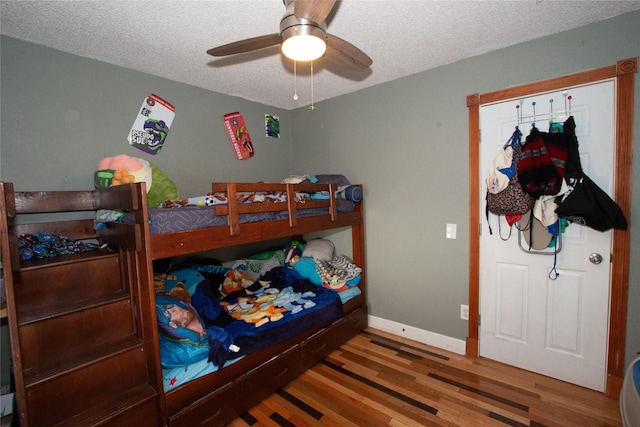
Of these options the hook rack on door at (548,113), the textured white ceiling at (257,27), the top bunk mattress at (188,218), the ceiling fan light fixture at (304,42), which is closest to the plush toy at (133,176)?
the top bunk mattress at (188,218)

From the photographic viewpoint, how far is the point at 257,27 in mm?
1761

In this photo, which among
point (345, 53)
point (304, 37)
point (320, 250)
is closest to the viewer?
point (304, 37)

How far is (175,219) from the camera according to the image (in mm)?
1537

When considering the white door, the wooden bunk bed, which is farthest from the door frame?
the wooden bunk bed

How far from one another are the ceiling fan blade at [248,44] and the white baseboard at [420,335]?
102 inches

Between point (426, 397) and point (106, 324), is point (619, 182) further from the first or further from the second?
point (106, 324)

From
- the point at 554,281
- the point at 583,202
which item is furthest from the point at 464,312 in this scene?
the point at 583,202

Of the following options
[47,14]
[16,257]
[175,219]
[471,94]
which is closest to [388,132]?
[471,94]

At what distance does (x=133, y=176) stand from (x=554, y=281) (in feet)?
9.94

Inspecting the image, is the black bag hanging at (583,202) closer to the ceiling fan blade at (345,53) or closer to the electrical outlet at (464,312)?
the electrical outlet at (464,312)

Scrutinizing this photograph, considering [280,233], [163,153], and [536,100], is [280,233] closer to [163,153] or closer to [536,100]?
[163,153]

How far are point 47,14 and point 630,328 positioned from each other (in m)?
3.96

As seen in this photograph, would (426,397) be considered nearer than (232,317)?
Yes

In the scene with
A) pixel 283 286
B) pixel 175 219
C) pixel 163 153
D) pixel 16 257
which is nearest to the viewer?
pixel 16 257
